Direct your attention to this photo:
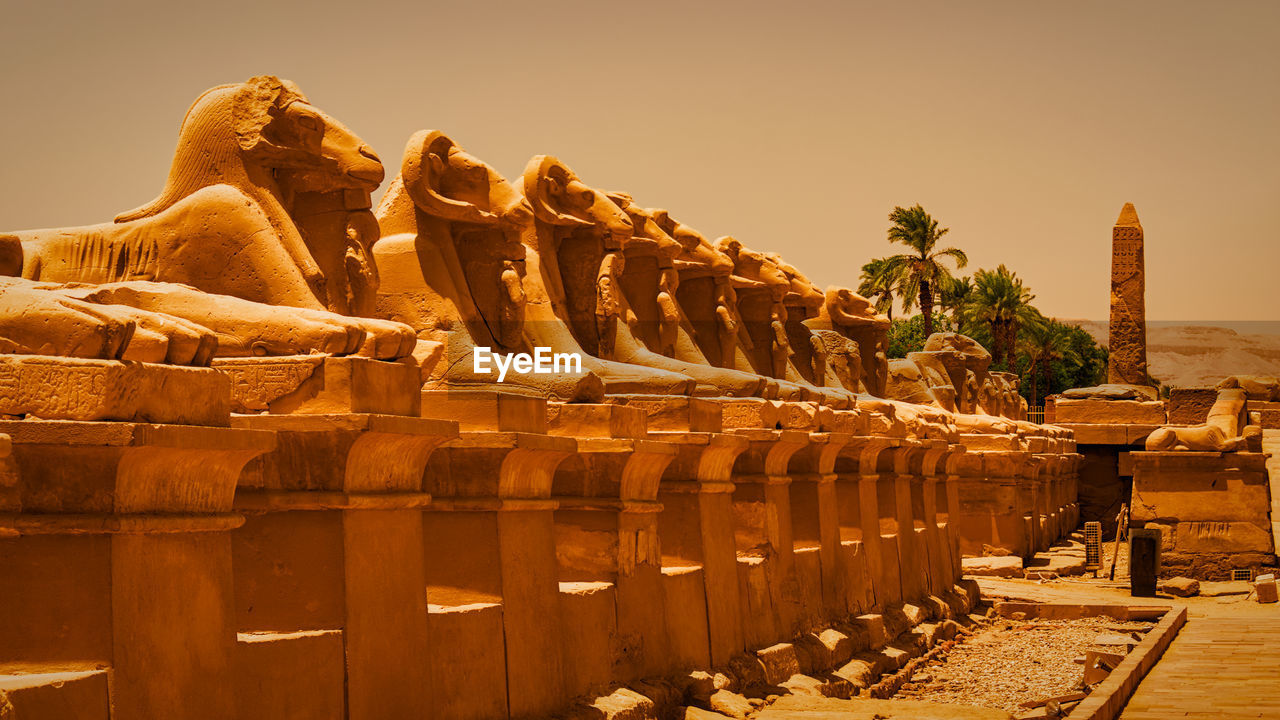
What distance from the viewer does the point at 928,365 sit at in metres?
26.0

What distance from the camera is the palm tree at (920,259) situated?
130 feet

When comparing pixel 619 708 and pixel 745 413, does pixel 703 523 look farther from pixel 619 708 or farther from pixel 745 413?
pixel 619 708

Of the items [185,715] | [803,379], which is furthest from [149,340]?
[803,379]

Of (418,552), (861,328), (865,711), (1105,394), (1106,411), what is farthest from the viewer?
Answer: (1105,394)

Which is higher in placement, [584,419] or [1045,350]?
[1045,350]

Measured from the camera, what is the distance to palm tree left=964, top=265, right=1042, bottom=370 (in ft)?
150

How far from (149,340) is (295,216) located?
2.84 metres

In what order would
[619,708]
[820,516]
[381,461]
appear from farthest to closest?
[820,516], [619,708], [381,461]

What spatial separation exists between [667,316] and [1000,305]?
3455cm

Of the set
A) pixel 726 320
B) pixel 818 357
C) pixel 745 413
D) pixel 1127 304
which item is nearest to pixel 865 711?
pixel 745 413

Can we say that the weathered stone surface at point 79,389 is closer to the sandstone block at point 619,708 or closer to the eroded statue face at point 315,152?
the eroded statue face at point 315,152

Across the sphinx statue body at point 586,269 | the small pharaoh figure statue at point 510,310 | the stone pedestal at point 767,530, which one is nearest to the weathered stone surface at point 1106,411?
the sphinx statue body at point 586,269

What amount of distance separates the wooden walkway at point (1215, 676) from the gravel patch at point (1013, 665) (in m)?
0.83

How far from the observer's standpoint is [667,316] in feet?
42.3
